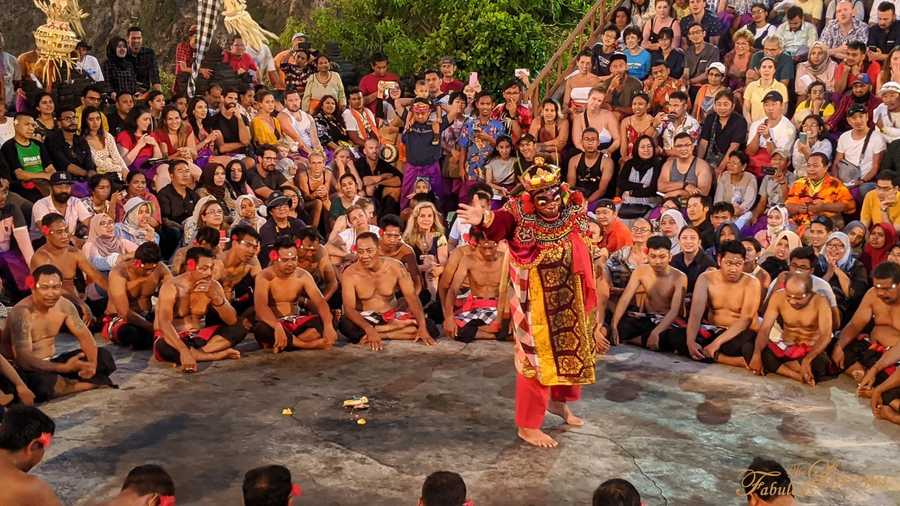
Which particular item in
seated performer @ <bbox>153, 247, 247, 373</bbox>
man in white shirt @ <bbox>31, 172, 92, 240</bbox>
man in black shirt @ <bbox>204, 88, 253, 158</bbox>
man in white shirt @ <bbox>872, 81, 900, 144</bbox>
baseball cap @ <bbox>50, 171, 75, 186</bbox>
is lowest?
seated performer @ <bbox>153, 247, 247, 373</bbox>

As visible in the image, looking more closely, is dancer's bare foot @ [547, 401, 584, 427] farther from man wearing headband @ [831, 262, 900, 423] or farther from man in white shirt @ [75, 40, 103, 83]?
man in white shirt @ [75, 40, 103, 83]

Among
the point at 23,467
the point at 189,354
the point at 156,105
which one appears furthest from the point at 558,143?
the point at 23,467

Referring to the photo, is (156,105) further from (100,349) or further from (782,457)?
(782,457)

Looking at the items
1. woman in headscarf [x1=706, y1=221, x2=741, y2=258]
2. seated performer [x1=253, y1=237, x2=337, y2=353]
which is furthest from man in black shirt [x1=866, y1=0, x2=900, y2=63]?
seated performer [x1=253, y1=237, x2=337, y2=353]

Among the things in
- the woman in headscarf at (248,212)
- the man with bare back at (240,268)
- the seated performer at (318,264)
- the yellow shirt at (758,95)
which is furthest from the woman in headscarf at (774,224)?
the woman in headscarf at (248,212)

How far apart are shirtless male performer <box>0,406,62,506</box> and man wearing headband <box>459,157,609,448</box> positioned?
260 cm

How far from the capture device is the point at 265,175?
10375mm

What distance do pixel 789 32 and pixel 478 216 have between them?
22.1 ft

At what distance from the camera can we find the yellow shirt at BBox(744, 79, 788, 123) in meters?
10.4

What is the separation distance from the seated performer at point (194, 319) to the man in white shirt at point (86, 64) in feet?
14.8

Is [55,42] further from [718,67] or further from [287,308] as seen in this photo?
[718,67]

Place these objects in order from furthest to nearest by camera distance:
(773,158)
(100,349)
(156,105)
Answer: (156,105) < (773,158) < (100,349)

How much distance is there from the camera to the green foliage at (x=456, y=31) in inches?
564

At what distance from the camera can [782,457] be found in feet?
19.2
